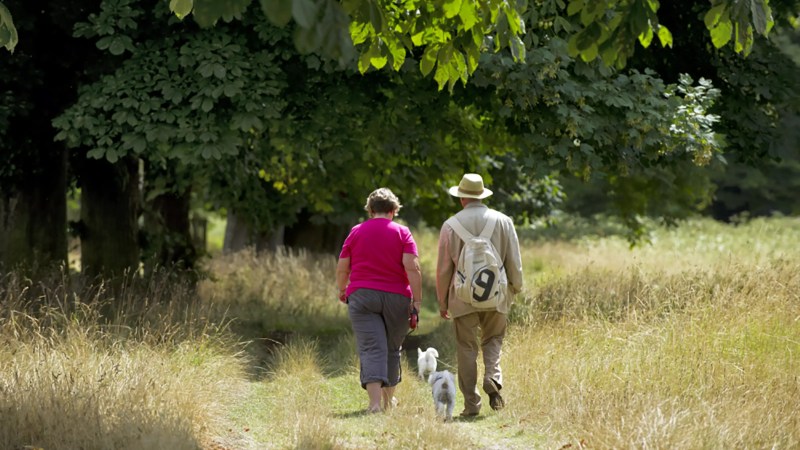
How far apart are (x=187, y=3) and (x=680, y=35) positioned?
9.14m

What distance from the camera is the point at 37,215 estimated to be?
14.5 meters

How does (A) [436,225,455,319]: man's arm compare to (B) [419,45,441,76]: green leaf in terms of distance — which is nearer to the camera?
(B) [419,45,441,76]: green leaf

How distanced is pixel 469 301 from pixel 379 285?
28.0 inches

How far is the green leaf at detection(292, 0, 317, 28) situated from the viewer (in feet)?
14.1

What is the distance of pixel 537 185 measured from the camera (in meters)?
22.3

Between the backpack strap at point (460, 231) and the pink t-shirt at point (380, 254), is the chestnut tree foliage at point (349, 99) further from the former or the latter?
the backpack strap at point (460, 231)

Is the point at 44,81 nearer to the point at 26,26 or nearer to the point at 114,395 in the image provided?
the point at 26,26

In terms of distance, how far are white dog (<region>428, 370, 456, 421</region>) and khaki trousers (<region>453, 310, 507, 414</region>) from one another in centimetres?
53

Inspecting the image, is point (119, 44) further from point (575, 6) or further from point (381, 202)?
point (575, 6)

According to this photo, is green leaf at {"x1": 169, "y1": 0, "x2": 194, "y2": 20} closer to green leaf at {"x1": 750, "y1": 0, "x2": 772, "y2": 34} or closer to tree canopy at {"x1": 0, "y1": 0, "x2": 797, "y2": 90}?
tree canopy at {"x1": 0, "y1": 0, "x2": 797, "y2": 90}

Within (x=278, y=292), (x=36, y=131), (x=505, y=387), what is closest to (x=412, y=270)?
(x=505, y=387)

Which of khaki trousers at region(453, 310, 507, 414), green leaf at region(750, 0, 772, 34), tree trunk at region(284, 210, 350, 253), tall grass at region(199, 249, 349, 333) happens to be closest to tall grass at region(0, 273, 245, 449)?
khaki trousers at region(453, 310, 507, 414)

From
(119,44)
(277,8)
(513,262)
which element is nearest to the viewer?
(277,8)

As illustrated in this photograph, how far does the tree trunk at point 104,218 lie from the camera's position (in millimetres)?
15109
